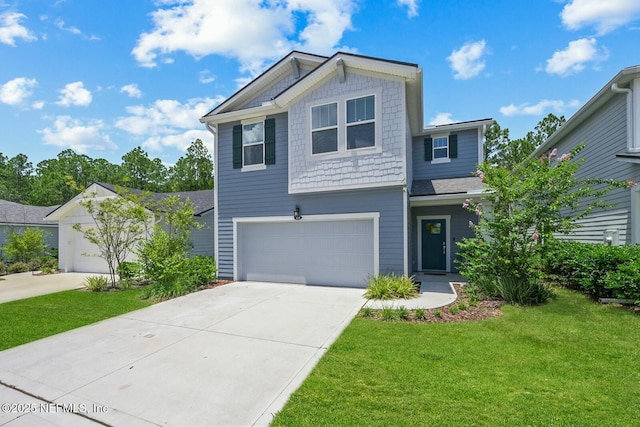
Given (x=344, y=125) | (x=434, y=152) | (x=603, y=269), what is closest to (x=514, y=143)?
(x=434, y=152)

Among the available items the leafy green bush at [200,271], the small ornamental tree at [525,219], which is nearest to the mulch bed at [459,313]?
the small ornamental tree at [525,219]

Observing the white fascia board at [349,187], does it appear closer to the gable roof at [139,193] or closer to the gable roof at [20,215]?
the gable roof at [139,193]

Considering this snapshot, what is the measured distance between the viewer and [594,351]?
415cm

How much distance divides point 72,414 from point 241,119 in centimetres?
907

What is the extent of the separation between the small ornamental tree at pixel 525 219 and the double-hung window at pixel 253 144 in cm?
675

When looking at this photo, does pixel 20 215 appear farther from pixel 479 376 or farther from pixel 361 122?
pixel 479 376

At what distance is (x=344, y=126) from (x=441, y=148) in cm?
592

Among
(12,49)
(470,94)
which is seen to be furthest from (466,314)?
(12,49)

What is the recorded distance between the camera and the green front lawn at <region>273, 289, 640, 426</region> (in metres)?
2.76

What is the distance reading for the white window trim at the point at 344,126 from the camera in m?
8.20

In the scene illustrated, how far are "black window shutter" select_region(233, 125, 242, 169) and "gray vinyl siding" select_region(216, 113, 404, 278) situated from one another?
0.22 meters

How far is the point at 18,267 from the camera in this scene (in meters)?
14.4

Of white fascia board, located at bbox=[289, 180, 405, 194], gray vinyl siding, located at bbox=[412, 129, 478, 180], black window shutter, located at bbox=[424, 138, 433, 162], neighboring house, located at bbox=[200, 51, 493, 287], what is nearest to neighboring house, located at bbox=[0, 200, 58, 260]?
neighboring house, located at bbox=[200, 51, 493, 287]

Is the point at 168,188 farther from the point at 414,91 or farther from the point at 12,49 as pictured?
the point at 414,91
